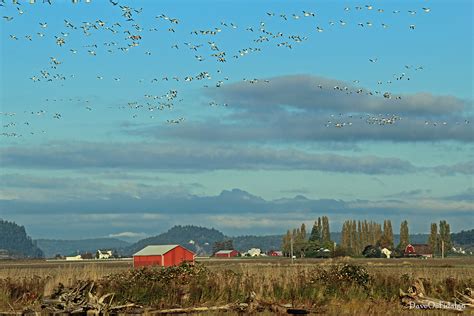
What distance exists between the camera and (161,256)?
428ft

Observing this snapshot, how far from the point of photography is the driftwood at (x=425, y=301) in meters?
37.7

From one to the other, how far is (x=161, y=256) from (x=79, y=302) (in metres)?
94.3

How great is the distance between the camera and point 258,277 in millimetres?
42688

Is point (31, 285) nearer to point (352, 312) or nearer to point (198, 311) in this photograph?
point (198, 311)

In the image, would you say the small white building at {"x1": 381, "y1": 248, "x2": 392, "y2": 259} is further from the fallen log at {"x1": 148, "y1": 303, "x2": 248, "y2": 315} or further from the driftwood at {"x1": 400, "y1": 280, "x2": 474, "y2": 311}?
the fallen log at {"x1": 148, "y1": 303, "x2": 248, "y2": 315}

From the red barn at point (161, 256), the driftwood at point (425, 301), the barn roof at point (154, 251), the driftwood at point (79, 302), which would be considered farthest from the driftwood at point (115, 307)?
the barn roof at point (154, 251)

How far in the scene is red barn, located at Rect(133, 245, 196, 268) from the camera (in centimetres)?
12838

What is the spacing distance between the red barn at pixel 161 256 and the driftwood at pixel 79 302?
8777 cm

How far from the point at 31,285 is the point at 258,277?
1300 cm

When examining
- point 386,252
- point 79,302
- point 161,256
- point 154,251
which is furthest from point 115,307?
point 386,252

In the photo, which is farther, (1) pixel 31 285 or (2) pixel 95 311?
(1) pixel 31 285

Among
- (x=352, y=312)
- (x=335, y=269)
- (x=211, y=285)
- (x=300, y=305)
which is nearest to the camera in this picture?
(x=352, y=312)

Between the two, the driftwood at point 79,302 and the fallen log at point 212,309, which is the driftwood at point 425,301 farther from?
the driftwood at point 79,302

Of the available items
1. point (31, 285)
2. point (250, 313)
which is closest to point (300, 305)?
point (250, 313)
